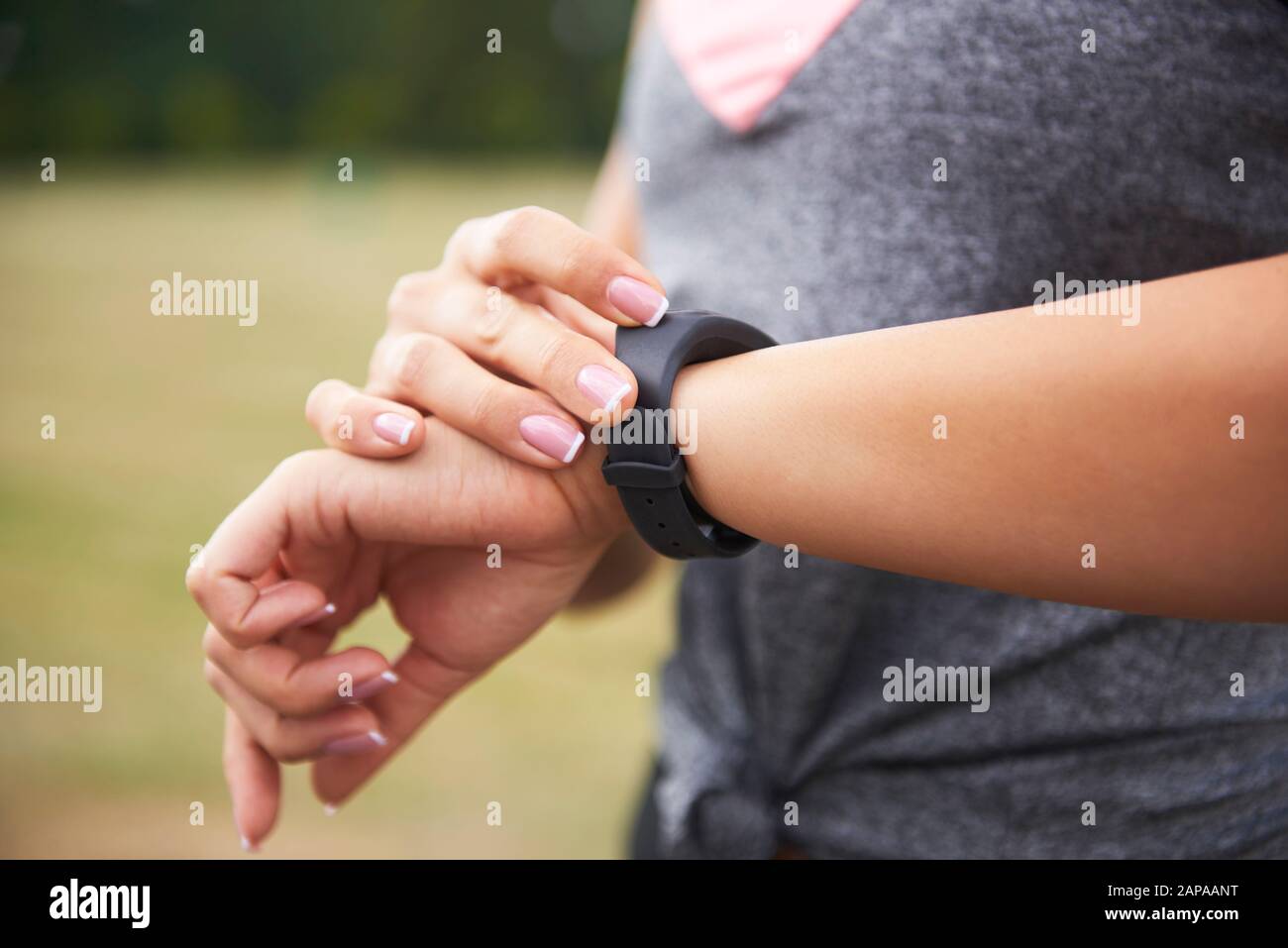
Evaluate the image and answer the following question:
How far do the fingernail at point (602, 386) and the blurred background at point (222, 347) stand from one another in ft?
2.26

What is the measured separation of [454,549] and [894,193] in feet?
1.88

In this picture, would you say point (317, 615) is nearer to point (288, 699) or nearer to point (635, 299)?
point (288, 699)

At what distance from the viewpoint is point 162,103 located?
910 inches

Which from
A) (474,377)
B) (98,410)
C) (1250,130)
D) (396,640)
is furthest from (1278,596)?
(98,410)

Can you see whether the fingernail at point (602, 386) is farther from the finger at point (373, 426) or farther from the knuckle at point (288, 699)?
the knuckle at point (288, 699)

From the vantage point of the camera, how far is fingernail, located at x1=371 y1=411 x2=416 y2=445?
0.96 m

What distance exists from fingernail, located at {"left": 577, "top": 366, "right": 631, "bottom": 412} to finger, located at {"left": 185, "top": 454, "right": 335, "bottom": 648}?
28 centimetres

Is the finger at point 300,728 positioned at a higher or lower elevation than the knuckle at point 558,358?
lower

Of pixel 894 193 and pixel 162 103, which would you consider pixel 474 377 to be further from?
pixel 162 103

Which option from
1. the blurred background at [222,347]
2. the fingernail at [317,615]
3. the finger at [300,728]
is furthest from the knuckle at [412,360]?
the blurred background at [222,347]

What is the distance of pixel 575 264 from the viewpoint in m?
0.96

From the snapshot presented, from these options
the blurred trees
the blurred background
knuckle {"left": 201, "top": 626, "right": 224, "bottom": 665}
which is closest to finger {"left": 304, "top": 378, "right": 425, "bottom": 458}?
knuckle {"left": 201, "top": 626, "right": 224, "bottom": 665}

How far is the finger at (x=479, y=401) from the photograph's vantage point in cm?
93

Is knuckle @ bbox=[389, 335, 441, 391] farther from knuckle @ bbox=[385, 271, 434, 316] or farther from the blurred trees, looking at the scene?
the blurred trees
